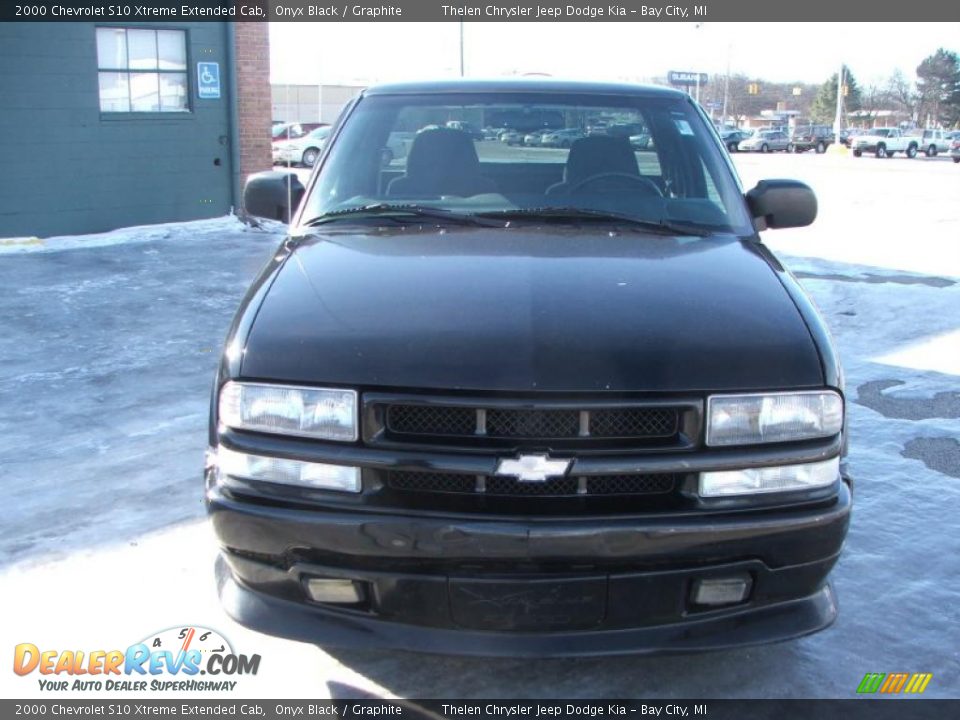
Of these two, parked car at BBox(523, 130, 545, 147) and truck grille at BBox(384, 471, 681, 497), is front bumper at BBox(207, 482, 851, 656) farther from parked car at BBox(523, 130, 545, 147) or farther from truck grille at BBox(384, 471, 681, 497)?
parked car at BBox(523, 130, 545, 147)

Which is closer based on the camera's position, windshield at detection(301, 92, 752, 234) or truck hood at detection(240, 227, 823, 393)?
truck hood at detection(240, 227, 823, 393)

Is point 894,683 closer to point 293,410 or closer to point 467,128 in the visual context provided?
point 293,410

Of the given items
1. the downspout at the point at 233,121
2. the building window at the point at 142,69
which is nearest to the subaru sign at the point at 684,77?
the downspout at the point at 233,121

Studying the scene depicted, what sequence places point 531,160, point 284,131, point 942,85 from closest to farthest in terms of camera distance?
point 531,160
point 284,131
point 942,85

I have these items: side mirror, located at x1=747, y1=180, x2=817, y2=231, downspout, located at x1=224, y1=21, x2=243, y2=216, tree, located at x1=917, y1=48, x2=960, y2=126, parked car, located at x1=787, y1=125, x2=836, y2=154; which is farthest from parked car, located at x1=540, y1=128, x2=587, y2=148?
tree, located at x1=917, y1=48, x2=960, y2=126

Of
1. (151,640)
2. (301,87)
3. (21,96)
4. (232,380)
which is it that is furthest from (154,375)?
(301,87)

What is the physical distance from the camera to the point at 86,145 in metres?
12.4

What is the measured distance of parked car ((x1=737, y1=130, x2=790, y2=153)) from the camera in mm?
58375

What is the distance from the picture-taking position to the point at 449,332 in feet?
→ 8.66

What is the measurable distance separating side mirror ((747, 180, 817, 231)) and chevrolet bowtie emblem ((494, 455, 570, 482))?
1.97 meters

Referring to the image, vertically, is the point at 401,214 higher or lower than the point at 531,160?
lower

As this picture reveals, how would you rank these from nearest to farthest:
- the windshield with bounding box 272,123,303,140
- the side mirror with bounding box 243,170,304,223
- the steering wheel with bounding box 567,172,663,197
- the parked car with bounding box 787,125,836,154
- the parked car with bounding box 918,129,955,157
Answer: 1. the steering wheel with bounding box 567,172,663,197
2. the side mirror with bounding box 243,170,304,223
3. the windshield with bounding box 272,123,303,140
4. the parked car with bounding box 918,129,955,157
5. the parked car with bounding box 787,125,836,154

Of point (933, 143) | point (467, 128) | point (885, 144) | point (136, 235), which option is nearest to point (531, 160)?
point (467, 128)

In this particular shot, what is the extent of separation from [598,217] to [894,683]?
6.07ft
